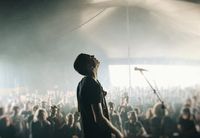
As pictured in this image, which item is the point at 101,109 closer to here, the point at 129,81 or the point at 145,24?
the point at 129,81

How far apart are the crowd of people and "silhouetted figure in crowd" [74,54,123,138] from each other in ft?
0.17

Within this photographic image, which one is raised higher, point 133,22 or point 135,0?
point 135,0

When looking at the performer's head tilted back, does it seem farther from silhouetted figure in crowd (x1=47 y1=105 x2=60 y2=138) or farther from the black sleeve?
silhouetted figure in crowd (x1=47 y1=105 x2=60 y2=138)

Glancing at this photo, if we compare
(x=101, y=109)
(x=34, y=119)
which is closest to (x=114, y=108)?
(x=101, y=109)

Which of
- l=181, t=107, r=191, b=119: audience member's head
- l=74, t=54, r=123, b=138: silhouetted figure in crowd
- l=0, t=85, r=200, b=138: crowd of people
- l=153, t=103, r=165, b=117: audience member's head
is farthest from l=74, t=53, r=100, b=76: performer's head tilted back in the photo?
l=181, t=107, r=191, b=119: audience member's head

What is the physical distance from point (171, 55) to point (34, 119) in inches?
35.8

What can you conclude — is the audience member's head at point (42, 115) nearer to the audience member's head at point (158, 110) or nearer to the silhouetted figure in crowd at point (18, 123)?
the silhouetted figure in crowd at point (18, 123)

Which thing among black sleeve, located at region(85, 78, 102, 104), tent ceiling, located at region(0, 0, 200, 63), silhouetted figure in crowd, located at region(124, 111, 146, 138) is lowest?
silhouetted figure in crowd, located at region(124, 111, 146, 138)

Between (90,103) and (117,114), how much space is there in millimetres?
184

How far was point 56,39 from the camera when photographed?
1.97m

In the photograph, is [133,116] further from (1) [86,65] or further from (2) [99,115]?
(1) [86,65]

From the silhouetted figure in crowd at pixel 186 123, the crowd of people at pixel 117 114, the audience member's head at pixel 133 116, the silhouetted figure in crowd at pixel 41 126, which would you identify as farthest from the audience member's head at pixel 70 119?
the silhouetted figure in crowd at pixel 186 123

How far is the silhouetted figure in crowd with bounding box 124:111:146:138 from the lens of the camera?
1.84m

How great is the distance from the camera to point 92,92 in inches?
71.5
